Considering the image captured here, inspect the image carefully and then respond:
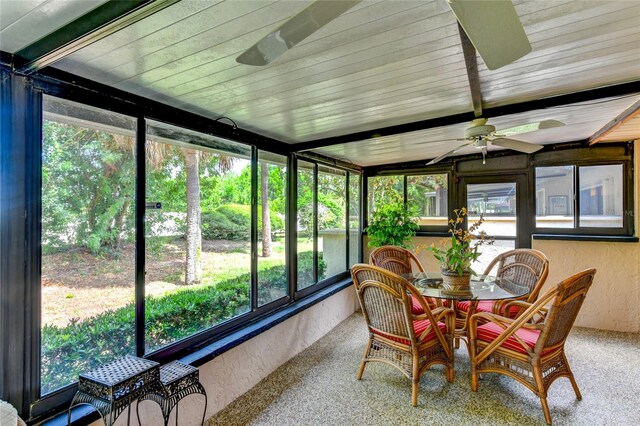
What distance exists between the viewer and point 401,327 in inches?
101

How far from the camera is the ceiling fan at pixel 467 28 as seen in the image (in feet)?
2.87

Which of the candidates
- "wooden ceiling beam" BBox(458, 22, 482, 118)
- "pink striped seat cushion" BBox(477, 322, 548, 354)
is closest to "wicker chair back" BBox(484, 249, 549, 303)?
"pink striped seat cushion" BBox(477, 322, 548, 354)

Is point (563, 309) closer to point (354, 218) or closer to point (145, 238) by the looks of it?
point (145, 238)

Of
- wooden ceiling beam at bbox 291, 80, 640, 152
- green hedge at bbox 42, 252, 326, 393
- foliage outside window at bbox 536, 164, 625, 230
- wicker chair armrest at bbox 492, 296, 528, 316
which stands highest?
wooden ceiling beam at bbox 291, 80, 640, 152

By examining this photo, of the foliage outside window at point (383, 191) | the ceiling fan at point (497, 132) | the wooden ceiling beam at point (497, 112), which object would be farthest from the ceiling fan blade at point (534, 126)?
the foliage outside window at point (383, 191)

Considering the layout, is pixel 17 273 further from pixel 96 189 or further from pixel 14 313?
pixel 96 189

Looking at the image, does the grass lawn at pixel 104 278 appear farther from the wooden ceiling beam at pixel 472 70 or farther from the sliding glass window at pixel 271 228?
the wooden ceiling beam at pixel 472 70

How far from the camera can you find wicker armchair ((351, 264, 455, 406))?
2461 millimetres

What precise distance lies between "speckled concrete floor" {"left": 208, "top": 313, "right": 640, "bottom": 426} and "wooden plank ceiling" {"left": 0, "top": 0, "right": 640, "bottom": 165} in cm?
227

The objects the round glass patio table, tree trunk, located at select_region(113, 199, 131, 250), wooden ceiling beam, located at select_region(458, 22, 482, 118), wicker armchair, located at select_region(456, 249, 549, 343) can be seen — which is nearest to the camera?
wooden ceiling beam, located at select_region(458, 22, 482, 118)

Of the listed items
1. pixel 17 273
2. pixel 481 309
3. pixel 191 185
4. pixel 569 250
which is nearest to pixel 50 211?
pixel 17 273

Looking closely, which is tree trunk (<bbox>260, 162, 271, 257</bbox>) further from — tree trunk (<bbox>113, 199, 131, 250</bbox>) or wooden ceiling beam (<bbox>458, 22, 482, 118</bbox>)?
wooden ceiling beam (<bbox>458, 22, 482, 118</bbox>)

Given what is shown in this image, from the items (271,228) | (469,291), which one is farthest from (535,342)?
(271,228)

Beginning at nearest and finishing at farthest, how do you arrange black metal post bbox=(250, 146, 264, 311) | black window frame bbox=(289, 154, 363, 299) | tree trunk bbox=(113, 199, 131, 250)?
tree trunk bbox=(113, 199, 131, 250)
black metal post bbox=(250, 146, 264, 311)
black window frame bbox=(289, 154, 363, 299)
